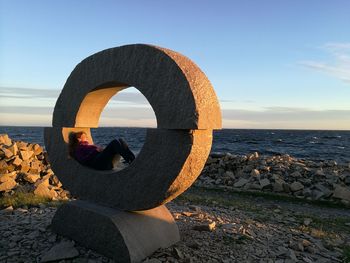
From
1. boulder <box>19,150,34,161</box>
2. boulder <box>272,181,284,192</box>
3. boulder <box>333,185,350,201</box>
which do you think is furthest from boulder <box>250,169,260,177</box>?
boulder <box>19,150,34,161</box>

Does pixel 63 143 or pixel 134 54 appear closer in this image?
pixel 134 54

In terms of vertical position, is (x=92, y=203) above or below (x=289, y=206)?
above

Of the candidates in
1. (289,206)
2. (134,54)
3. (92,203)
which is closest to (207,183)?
(289,206)

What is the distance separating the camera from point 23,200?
7.95m

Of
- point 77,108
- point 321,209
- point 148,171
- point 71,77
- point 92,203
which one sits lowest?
point 321,209

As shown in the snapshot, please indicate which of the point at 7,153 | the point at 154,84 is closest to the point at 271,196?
the point at 154,84

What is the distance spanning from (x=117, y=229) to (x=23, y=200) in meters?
3.91

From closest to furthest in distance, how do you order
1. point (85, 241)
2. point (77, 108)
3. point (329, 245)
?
1. point (85, 241)
2. point (77, 108)
3. point (329, 245)

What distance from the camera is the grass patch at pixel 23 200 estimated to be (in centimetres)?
773

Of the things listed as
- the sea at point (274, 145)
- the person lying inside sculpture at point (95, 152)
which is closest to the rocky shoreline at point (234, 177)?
the person lying inside sculpture at point (95, 152)

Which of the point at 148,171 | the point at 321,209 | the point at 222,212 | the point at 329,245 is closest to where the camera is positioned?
the point at 148,171

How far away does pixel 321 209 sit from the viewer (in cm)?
1062

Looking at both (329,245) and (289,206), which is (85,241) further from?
(289,206)

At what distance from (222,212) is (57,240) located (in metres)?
4.10
